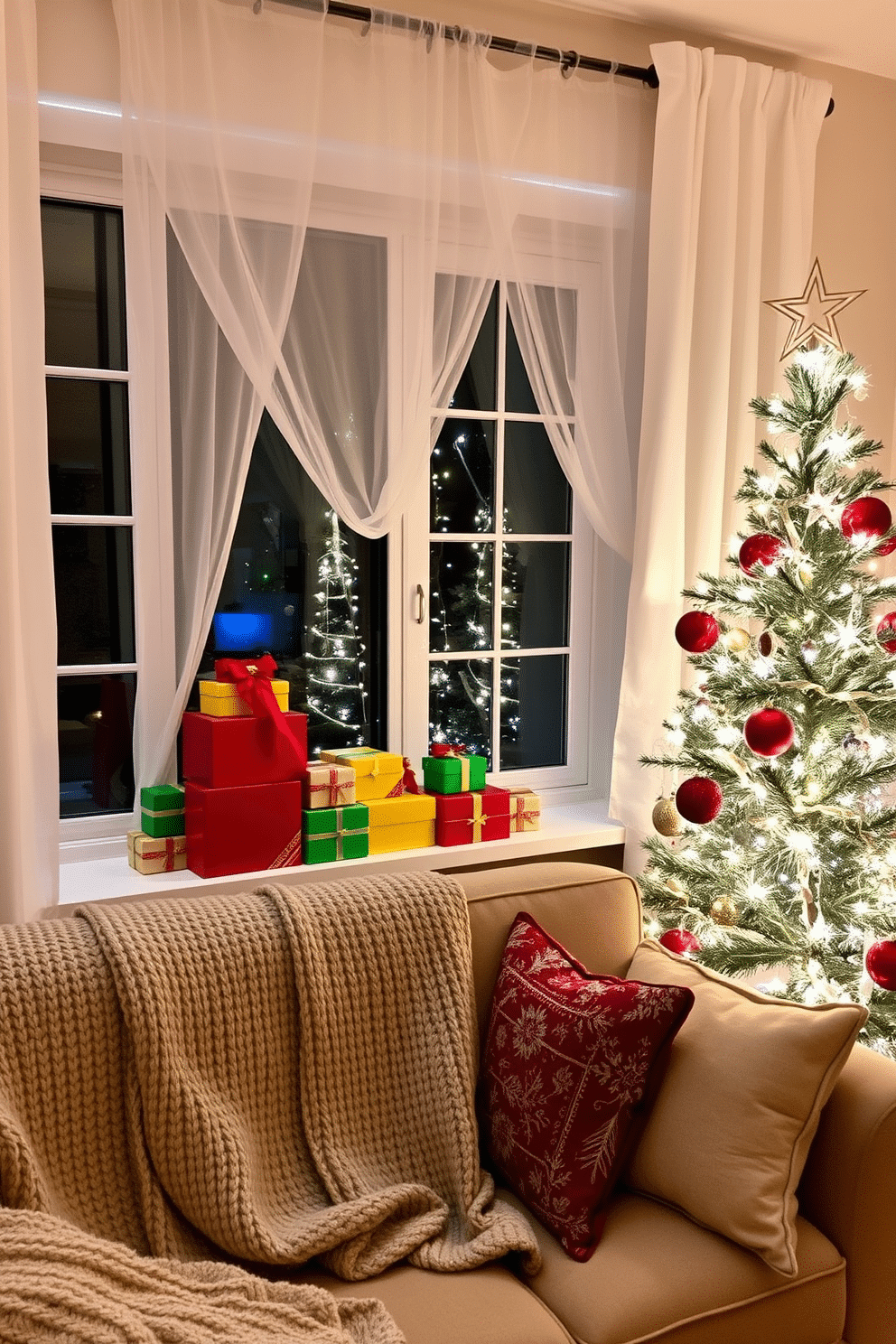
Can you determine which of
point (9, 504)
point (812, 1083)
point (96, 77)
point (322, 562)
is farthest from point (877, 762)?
point (96, 77)

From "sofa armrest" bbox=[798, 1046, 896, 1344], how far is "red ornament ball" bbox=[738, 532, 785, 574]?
1.09m

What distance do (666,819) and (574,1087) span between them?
92 centimetres

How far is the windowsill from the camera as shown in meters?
2.56

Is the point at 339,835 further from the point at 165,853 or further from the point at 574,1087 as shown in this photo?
the point at 574,1087

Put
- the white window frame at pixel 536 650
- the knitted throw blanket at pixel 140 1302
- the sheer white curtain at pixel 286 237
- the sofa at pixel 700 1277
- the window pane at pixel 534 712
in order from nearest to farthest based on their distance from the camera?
the knitted throw blanket at pixel 140 1302 < the sofa at pixel 700 1277 < the sheer white curtain at pixel 286 237 < the white window frame at pixel 536 650 < the window pane at pixel 534 712

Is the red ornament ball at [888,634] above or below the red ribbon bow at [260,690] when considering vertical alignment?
above

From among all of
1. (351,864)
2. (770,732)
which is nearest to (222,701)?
(351,864)

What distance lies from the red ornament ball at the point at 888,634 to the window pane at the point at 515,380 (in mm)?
1143

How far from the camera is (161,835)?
2662 millimetres

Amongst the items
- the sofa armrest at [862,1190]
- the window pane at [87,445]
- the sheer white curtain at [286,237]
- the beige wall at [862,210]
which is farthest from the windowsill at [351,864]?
the beige wall at [862,210]

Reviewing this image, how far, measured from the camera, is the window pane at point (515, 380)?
10.5 feet

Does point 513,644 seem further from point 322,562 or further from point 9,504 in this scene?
point 9,504

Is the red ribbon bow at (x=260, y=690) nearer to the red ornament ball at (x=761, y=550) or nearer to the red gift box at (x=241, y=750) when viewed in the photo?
the red gift box at (x=241, y=750)

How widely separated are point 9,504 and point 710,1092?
1.67m
